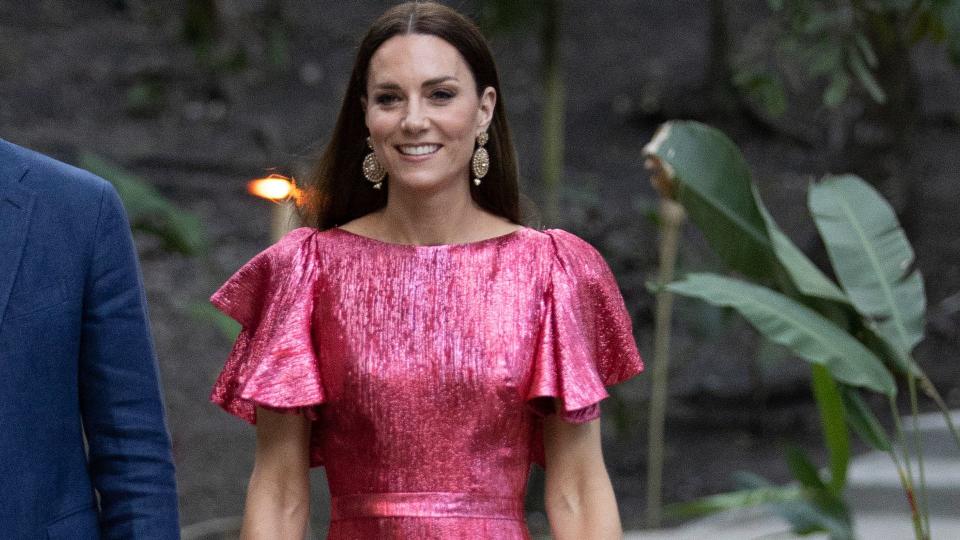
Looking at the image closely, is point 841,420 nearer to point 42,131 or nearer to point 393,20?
point 393,20

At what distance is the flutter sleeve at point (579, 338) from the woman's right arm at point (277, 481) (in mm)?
418

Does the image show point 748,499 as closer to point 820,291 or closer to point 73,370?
point 820,291

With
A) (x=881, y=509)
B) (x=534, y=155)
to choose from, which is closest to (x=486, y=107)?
(x=881, y=509)

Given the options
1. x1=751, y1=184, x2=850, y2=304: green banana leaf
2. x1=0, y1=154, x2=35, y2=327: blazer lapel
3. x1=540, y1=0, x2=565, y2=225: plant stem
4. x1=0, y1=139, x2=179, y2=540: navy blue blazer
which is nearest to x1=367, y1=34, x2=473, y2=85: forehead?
x1=0, y1=139, x2=179, y2=540: navy blue blazer

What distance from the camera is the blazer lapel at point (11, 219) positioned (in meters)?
2.26

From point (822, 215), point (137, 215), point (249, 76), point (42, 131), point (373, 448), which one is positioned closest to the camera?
point (373, 448)

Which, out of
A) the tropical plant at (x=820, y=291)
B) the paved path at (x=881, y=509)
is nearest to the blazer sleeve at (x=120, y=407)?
the tropical plant at (x=820, y=291)

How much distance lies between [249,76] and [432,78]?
Answer: 52.1 feet

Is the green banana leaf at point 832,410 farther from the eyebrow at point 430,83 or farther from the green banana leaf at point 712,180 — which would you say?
the eyebrow at point 430,83

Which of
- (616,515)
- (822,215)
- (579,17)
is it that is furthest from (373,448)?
(579,17)

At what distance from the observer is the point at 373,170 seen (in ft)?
9.38

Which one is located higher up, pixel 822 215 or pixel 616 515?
pixel 822 215

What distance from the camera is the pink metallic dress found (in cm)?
269

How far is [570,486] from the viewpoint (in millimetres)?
2750
